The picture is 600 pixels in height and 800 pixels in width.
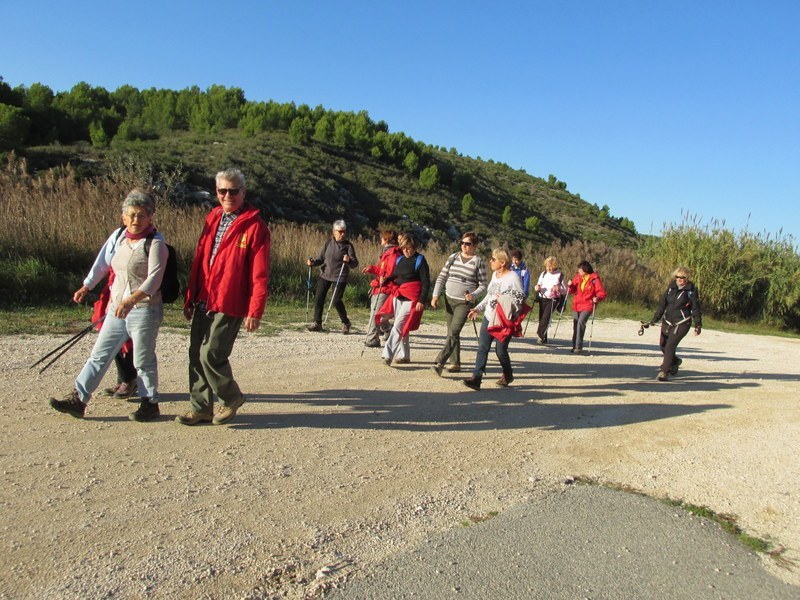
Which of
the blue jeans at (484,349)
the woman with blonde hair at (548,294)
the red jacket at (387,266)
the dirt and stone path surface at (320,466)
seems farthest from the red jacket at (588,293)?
the blue jeans at (484,349)

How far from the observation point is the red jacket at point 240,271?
196 inches

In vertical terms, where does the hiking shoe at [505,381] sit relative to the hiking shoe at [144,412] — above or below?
above

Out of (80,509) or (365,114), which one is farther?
(365,114)

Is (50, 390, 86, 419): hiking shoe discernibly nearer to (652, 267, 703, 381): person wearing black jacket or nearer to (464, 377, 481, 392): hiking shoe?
(464, 377, 481, 392): hiking shoe

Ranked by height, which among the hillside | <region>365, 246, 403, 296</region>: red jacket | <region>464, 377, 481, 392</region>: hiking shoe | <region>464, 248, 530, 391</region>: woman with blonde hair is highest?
the hillside

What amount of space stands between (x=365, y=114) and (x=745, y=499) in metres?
71.9

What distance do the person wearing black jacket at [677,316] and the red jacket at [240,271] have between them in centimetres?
640

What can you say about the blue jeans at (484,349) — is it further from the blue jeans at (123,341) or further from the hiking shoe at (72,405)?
the hiking shoe at (72,405)

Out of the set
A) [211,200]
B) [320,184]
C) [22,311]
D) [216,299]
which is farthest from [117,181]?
[320,184]

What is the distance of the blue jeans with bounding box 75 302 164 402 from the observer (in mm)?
5090

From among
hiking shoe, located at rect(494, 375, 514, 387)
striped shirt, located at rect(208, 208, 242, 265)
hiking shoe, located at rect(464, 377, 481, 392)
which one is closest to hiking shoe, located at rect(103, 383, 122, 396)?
striped shirt, located at rect(208, 208, 242, 265)

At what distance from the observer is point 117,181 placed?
15.4m

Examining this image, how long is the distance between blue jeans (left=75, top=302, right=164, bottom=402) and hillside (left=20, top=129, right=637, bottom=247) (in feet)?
89.3

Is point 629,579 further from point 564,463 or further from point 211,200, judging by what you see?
point 211,200
